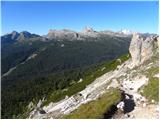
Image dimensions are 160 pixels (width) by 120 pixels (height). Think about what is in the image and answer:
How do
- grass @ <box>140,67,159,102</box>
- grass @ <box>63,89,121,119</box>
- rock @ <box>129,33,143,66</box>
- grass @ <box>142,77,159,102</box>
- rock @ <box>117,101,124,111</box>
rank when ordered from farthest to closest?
rock @ <box>129,33,143,66</box> → grass @ <box>140,67,159,102</box> → grass @ <box>142,77,159,102</box> → rock @ <box>117,101,124,111</box> → grass @ <box>63,89,121,119</box>

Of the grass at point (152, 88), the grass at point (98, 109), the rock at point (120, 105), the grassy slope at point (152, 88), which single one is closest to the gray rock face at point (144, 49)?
the grass at point (152, 88)

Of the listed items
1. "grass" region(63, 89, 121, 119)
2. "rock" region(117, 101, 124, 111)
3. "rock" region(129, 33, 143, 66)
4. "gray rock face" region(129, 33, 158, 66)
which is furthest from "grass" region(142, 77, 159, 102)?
"rock" region(129, 33, 143, 66)

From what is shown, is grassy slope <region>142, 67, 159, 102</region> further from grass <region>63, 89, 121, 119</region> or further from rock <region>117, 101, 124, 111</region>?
rock <region>117, 101, 124, 111</region>

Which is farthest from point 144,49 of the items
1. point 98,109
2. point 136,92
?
point 98,109

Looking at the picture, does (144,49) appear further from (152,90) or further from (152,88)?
(152,90)

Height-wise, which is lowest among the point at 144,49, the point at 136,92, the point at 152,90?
the point at 136,92

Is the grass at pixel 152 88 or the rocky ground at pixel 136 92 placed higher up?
the grass at pixel 152 88

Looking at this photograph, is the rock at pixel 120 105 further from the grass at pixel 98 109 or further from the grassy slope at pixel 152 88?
the grassy slope at pixel 152 88

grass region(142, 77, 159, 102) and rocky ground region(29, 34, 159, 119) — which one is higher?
grass region(142, 77, 159, 102)

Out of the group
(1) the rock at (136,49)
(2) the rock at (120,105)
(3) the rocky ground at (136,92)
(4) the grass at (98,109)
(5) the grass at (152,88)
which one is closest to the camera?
(4) the grass at (98,109)

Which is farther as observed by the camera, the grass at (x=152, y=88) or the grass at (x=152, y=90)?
the grass at (x=152, y=88)

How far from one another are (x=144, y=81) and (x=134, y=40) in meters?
25.6

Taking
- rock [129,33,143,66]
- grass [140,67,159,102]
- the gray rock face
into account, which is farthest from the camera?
rock [129,33,143,66]

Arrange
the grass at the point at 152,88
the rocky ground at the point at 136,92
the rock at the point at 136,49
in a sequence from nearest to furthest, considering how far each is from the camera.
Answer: the rocky ground at the point at 136,92 → the grass at the point at 152,88 → the rock at the point at 136,49
